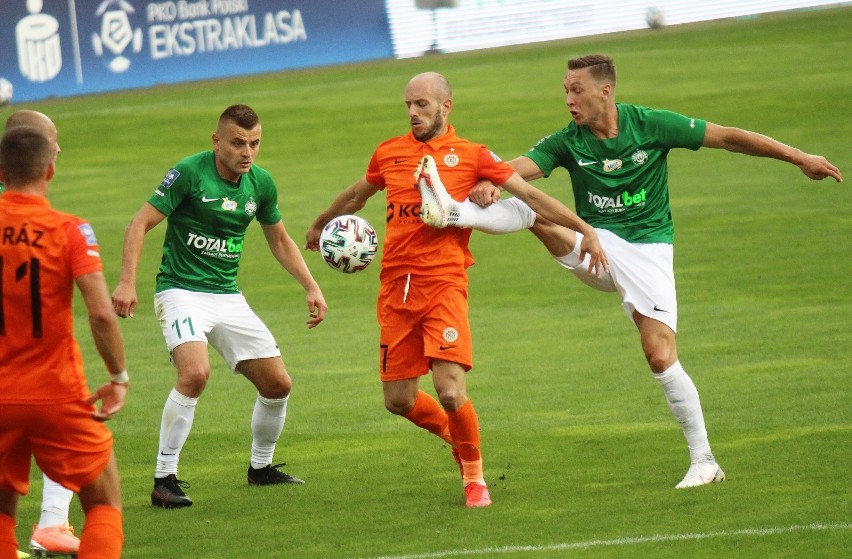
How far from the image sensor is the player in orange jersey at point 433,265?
7477mm

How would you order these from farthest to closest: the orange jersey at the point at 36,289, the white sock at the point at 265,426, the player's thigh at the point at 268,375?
the white sock at the point at 265,426 → the player's thigh at the point at 268,375 → the orange jersey at the point at 36,289

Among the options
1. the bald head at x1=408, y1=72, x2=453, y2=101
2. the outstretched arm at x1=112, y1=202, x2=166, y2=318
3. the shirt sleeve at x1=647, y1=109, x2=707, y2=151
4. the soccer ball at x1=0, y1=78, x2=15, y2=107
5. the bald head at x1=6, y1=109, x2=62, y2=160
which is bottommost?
the soccer ball at x1=0, y1=78, x2=15, y2=107

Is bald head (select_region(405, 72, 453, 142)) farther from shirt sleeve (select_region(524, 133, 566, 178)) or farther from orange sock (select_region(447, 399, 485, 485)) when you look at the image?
orange sock (select_region(447, 399, 485, 485))

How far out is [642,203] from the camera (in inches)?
318

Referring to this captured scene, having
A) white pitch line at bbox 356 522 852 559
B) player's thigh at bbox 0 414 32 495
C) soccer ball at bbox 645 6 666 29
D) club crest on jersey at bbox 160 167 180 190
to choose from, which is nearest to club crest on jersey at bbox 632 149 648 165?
white pitch line at bbox 356 522 852 559

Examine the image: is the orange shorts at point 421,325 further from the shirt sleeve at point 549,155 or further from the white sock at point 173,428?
the white sock at point 173,428

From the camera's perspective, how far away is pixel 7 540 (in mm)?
5539

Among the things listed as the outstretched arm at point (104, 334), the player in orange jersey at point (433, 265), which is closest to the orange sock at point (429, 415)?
the player in orange jersey at point (433, 265)

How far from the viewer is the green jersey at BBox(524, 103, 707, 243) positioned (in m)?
7.97

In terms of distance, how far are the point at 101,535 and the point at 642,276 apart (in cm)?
367

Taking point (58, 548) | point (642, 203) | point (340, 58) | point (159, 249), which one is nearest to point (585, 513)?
point (642, 203)

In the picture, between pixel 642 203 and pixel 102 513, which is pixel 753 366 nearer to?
pixel 642 203

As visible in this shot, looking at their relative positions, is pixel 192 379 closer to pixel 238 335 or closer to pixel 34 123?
pixel 238 335

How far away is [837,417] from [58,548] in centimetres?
517
